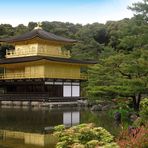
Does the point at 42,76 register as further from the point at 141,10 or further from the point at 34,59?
the point at 141,10

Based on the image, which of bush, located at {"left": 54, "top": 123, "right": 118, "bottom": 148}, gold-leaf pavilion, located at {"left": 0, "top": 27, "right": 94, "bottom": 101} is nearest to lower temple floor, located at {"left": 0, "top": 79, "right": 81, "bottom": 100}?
gold-leaf pavilion, located at {"left": 0, "top": 27, "right": 94, "bottom": 101}

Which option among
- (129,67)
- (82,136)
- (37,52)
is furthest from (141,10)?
(37,52)

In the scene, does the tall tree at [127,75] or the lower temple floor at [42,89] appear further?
the lower temple floor at [42,89]

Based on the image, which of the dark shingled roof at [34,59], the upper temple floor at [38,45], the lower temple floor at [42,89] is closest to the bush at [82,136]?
the lower temple floor at [42,89]

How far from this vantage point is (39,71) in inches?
1596

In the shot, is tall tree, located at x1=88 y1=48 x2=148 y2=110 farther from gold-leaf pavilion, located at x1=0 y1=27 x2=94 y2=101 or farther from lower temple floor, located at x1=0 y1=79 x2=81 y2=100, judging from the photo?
lower temple floor, located at x1=0 y1=79 x2=81 y2=100

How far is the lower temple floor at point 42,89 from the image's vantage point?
3969cm

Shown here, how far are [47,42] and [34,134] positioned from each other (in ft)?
97.9

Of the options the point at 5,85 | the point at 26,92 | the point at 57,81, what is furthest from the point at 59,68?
the point at 5,85

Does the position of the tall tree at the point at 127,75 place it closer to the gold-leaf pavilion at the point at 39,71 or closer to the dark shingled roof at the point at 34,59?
the gold-leaf pavilion at the point at 39,71

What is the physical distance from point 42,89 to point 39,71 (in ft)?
5.89

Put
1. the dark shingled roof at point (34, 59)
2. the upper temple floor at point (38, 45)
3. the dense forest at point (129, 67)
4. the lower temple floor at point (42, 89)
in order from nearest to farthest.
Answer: the dense forest at point (129, 67), the lower temple floor at point (42, 89), the dark shingled roof at point (34, 59), the upper temple floor at point (38, 45)

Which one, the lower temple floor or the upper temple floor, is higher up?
the upper temple floor

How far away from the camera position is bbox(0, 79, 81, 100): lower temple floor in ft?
130
